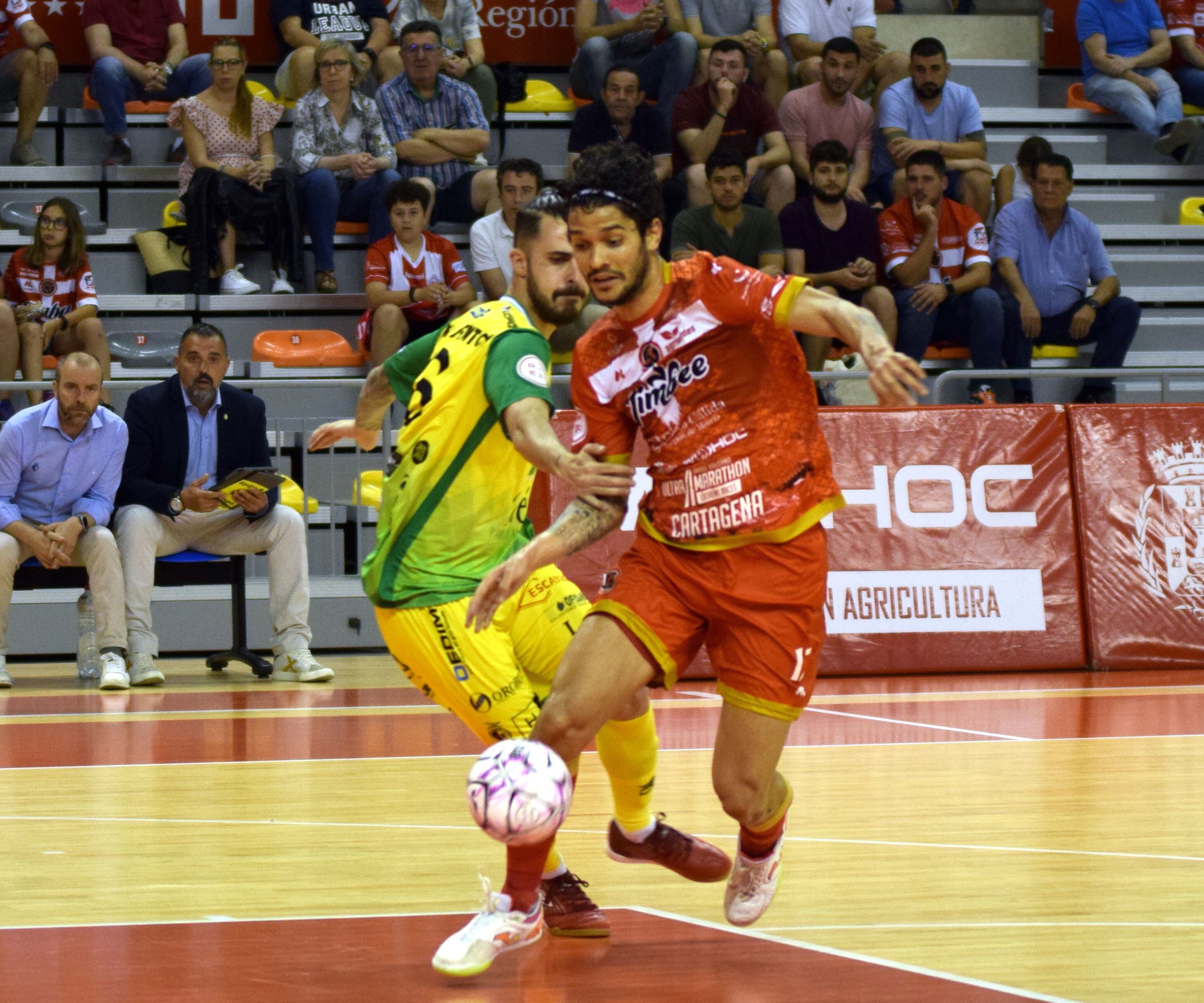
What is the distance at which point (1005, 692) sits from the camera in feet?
31.2

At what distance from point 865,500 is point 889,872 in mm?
5419

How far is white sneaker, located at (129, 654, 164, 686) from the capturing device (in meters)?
9.98

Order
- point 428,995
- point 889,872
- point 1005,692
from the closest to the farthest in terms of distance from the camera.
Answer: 1. point 428,995
2. point 889,872
3. point 1005,692

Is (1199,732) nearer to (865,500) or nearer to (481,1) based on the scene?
(865,500)

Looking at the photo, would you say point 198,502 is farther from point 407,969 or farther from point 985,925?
point 985,925

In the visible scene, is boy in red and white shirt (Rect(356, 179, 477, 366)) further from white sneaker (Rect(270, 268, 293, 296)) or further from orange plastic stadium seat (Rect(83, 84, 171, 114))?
orange plastic stadium seat (Rect(83, 84, 171, 114))

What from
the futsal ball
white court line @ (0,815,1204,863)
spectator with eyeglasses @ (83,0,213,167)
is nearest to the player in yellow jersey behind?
the futsal ball

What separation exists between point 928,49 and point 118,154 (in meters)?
6.92

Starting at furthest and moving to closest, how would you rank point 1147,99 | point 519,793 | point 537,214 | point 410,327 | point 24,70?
point 1147,99, point 24,70, point 410,327, point 537,214, point 519,793

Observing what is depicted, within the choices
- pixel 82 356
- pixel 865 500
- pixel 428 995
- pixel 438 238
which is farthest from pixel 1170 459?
pixel 428 995

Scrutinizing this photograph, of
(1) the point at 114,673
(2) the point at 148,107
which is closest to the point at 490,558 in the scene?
(1) the point at 114,673

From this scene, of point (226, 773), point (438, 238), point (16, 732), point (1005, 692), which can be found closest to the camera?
point (226, 773)

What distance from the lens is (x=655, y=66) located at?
574 inches

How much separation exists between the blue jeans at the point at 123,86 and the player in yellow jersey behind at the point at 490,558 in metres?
10.2
